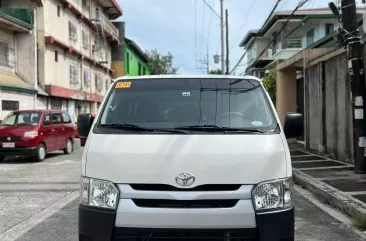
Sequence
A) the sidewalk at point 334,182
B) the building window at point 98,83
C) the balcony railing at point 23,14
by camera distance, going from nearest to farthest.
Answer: the sidewalk at point 334,182
the balcony railing at point 23,14
the building window at point 98,83

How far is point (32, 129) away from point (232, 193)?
39.8 feet

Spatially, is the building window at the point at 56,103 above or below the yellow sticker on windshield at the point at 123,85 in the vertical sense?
above

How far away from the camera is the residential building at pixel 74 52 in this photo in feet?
84.3

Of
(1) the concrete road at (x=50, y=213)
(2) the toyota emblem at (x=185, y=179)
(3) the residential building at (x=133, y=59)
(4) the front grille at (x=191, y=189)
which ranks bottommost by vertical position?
(1) the concrete road at (x=50, y=213)

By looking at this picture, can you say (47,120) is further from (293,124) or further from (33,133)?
(293,124)

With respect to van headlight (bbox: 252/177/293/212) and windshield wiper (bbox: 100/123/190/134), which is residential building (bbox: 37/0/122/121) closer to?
windshield wiper (bbox: 100/123/190/134)

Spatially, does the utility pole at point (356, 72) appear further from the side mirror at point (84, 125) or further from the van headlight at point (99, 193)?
the van headlight at point (99, 193)

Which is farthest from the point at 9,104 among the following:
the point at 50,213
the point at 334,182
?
the point at 334,182

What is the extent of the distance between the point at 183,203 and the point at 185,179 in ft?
0.63

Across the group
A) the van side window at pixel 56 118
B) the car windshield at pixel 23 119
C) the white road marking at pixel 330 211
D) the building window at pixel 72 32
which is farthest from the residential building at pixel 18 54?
the white road marking at pixel 330 211

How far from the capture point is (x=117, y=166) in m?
3.63

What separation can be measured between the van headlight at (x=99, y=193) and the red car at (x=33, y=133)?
11.2 meters

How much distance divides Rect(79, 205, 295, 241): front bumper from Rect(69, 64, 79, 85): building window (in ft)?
90.9

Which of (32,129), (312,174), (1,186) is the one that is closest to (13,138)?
(32,129)
